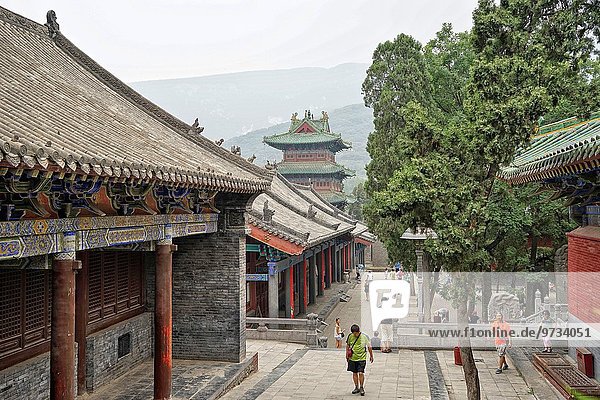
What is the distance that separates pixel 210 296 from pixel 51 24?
6.56 m

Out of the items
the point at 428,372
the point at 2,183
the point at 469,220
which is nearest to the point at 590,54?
the point at 469,220

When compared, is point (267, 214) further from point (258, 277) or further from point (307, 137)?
point (307, 137)

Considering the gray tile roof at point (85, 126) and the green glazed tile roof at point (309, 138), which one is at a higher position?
the green glazed tile roof at point (309, 138)

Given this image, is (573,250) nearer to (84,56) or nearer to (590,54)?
(590,54)

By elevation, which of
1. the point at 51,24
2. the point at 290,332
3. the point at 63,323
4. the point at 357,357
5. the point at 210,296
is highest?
the point at 51,24

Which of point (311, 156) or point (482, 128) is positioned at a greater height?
point (311, 156)

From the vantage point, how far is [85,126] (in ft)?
26.6

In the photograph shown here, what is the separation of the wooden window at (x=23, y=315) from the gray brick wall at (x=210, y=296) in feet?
11.4

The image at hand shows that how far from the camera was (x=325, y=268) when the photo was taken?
95.5 ft

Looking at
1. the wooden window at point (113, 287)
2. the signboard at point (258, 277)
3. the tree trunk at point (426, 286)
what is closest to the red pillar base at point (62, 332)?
the wooden window at point (113, 287)

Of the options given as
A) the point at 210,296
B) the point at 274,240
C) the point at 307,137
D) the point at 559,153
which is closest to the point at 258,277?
the point at 274,240

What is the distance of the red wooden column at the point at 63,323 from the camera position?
679 cm

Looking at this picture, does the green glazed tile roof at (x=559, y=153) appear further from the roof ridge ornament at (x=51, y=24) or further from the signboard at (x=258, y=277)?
the roof ridge ornament at (x=51, y=24)

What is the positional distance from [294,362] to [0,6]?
31.9ft
